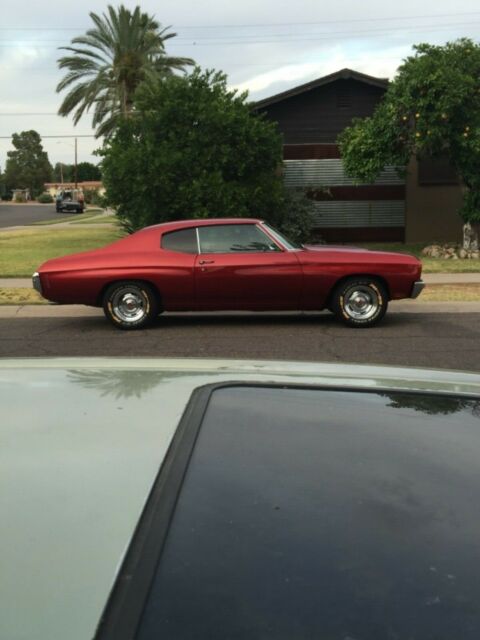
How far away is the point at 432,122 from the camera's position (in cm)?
1719

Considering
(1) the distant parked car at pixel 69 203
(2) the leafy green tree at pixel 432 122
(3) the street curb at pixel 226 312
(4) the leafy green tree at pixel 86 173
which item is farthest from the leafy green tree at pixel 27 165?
(3) the street curb at pixel 226 312

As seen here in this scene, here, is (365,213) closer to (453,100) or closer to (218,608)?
(453,100)

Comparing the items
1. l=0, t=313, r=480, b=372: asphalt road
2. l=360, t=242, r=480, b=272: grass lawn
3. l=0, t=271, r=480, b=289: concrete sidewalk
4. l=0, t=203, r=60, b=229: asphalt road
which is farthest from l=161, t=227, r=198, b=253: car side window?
l=0, t=203, r=60, b=229: asphalt road

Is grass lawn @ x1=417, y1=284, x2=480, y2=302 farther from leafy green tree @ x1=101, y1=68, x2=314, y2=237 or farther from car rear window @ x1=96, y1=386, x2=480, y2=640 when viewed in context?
car rear window @ x1=96, y1=386, x2=480, y2=640

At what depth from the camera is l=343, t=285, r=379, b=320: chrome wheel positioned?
947cm

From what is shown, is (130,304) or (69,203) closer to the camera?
(130,304)

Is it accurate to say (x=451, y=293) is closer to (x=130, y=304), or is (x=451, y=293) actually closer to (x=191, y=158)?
(x=130, y=304)

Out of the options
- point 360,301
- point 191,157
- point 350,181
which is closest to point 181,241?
point 360,301

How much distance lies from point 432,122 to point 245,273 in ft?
32.7

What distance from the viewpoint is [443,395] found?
212 cm

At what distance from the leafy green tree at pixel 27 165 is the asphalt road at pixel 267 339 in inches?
5855

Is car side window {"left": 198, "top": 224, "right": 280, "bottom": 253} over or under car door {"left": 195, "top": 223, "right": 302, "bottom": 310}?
over

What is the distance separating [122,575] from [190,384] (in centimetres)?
93

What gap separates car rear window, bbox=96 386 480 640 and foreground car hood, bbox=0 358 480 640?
0.09 meters
